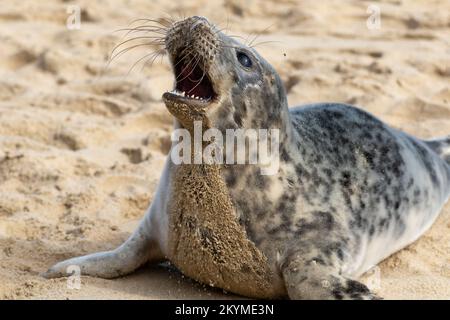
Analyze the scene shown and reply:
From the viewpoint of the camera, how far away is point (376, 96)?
5844 millimetres

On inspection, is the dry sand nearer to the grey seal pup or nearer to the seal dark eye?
the grey seal pup

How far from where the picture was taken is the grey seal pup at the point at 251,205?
307 cm

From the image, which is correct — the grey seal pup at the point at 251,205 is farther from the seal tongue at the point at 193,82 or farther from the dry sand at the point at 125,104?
the dry sand at the point at 125,104

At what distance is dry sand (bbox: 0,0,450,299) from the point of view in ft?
11.8

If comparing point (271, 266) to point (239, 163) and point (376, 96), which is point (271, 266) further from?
point (376, 96)

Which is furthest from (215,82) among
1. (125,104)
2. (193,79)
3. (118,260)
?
(125,104)

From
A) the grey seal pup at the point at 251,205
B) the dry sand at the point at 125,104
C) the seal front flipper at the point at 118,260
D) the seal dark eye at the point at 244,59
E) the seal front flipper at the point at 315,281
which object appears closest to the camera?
the seal front flipper at the point at 315,281

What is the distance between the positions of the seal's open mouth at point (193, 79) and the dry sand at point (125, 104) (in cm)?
77

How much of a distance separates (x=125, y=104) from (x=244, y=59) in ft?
8.89

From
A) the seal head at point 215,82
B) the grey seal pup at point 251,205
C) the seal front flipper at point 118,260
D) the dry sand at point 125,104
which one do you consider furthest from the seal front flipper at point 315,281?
the seal front flipper at point 118,260

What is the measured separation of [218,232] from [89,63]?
12.5 ft
